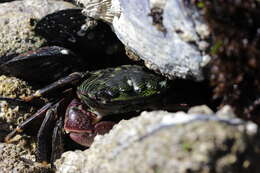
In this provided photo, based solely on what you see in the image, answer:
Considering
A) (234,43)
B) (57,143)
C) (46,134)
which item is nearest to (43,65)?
(46,134)

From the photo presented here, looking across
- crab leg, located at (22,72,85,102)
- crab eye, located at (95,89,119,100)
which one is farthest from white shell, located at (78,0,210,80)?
crab leg, located at (22,72,85,102)

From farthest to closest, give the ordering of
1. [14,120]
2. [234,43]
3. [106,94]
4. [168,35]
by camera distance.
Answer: [14,120]
[106,94]
[168,35]
[234,43]

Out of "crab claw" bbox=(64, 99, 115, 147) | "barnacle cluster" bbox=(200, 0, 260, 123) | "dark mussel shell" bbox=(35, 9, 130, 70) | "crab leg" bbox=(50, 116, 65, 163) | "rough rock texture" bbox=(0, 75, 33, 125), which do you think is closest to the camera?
"barnacle cluster" bbox=(200, 0, 260, 123)

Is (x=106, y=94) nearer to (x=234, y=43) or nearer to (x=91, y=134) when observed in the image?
(x=91, y=134)

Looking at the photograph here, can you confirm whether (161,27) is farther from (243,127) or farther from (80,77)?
(80,77)

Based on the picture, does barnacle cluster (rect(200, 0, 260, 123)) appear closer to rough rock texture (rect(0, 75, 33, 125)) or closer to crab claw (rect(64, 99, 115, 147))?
crab claw (rect(64, 99, 115, 147))

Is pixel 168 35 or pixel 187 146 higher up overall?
pixel 168 35

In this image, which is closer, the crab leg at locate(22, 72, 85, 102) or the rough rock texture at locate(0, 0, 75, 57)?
the crab leg at locate(22, 72, 85, 102)
